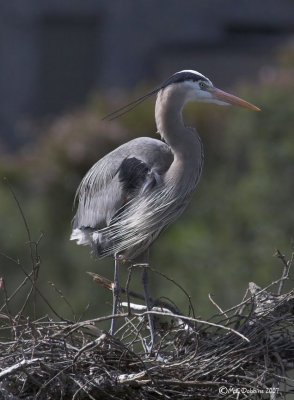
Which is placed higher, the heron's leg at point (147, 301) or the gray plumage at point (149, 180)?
the gray plumage at point (149, 180)

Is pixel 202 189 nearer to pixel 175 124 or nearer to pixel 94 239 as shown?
pixel 94 239

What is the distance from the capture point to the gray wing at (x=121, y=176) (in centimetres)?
672

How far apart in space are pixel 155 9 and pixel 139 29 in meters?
0.45

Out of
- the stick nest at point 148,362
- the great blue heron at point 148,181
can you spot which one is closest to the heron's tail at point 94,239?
the great blue heron at point 148,181

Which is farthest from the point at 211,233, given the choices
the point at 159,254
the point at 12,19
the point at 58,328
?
the point at 12,19

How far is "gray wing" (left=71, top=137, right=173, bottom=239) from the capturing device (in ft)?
22.1

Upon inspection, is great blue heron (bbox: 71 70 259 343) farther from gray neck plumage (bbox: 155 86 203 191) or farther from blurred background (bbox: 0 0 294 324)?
blurred background (bbox: 0 0 294 324)

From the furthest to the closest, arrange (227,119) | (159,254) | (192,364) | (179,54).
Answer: (179,54), (227,119), (159,254), (192,364)

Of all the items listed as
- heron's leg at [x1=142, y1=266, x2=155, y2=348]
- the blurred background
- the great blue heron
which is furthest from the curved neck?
the blurred background

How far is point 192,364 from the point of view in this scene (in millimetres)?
5477

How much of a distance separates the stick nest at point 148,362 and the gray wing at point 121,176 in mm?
1197

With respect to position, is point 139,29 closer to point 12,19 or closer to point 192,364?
point 12,19

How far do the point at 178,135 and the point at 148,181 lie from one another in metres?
0.35

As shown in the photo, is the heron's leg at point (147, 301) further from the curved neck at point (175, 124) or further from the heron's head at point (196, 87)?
the heron's head at point (196, 87)
